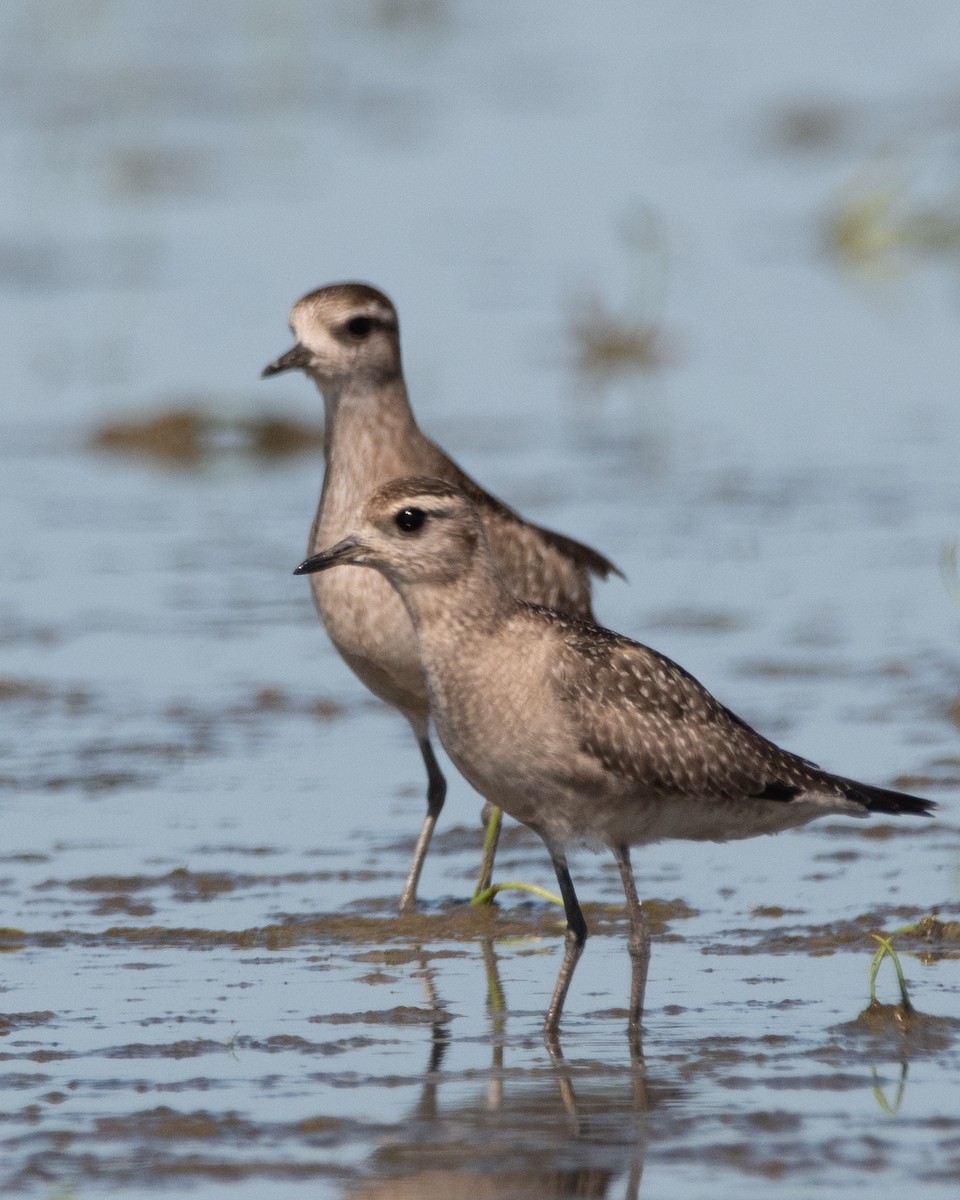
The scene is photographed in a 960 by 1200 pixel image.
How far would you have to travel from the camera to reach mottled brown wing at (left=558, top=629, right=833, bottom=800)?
304 inches

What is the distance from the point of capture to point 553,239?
68.9 ft

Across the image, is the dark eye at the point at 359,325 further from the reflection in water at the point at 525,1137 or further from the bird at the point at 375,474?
the reflection in water at the point at 525,1137

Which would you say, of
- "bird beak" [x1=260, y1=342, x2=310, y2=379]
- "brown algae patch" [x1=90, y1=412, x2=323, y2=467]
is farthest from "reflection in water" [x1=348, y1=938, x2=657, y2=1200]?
"brown algae patch" [x1=90, y1=412, x2=323, y2=467]

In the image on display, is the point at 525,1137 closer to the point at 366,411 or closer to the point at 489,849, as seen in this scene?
the point at 489,849

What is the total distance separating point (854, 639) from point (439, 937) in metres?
3.90

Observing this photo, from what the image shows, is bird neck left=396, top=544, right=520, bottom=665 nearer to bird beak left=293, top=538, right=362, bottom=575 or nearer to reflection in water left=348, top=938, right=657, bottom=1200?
bird beak left=293, top=538, right=362, bottom=575

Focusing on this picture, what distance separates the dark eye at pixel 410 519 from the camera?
7.90m

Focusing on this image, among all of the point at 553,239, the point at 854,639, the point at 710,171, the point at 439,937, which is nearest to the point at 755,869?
the point at 439,937

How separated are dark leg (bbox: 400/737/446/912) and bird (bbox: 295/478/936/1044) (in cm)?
127

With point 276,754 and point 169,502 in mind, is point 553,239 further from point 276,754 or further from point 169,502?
point 276,754

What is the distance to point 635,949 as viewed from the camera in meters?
7.86

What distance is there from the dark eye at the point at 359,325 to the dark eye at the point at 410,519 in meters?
2.12

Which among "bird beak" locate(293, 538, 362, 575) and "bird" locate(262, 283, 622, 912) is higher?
"bird" locate(262, 283, 622, 912)

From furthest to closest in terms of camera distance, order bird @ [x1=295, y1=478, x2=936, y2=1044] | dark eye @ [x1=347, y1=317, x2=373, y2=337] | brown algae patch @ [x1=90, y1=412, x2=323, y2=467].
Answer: brown algae patch @ [x1=90, y1=412, x2=323, y2=467]
dark eye @ [x1=347, y1=317, x2=373, y2=337]
bird @ [x1=295, y1=478, x2=936, y2=1044]
